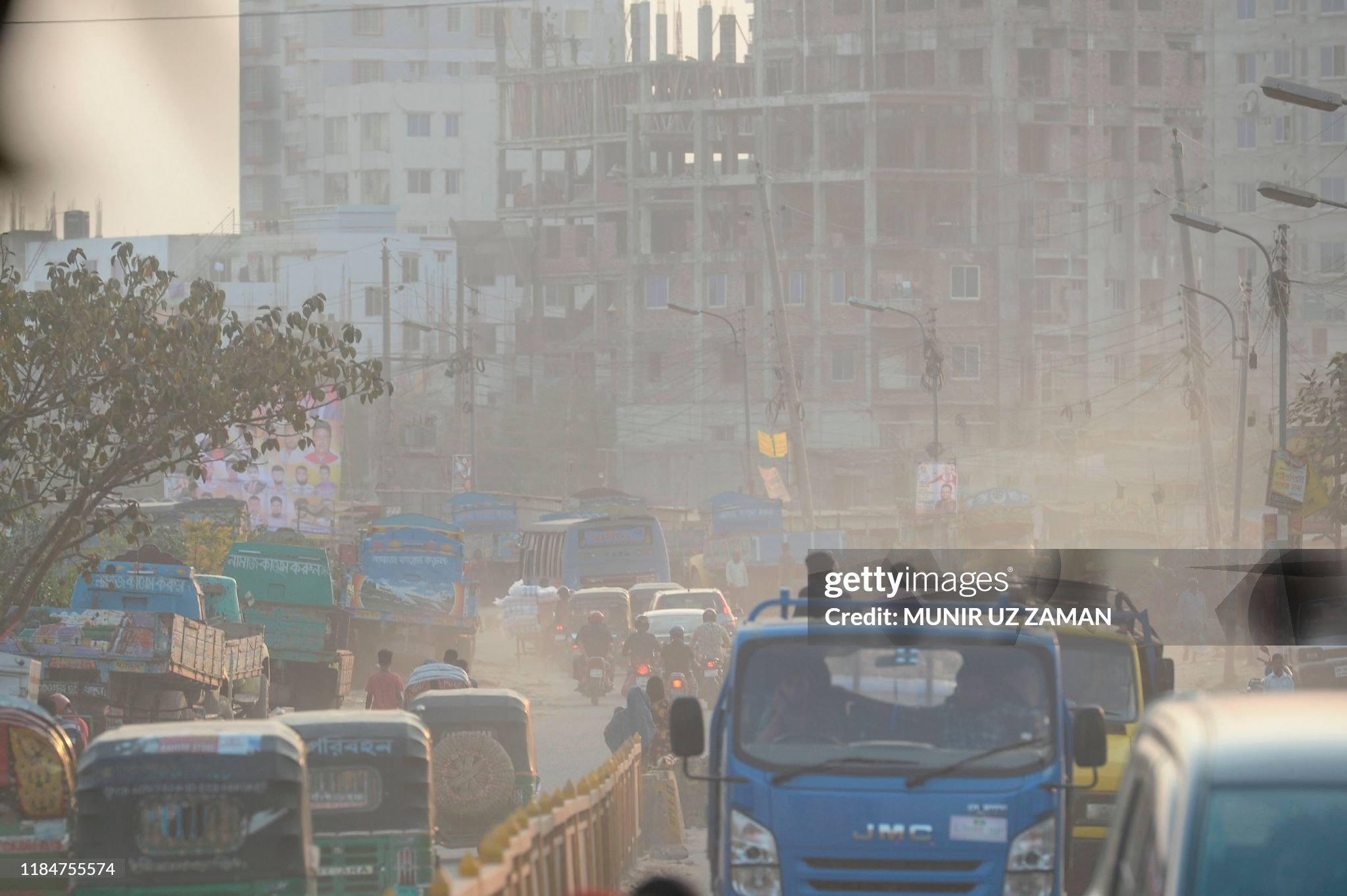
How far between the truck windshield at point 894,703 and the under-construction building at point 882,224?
7608cm

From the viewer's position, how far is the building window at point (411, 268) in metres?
106

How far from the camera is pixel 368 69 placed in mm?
129125

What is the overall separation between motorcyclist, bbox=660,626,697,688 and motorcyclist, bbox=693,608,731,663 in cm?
186

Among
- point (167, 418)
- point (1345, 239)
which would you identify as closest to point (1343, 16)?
point (1345, 239)

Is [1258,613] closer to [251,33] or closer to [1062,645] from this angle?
[1062,645]

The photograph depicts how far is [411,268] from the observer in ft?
349

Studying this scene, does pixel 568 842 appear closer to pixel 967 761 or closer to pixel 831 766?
pixel 831 766

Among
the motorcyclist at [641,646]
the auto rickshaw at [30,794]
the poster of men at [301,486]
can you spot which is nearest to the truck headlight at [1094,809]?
the auto rickshaw at [30,794]

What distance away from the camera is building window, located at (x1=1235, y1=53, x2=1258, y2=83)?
367ft

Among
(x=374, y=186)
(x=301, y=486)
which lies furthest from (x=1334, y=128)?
(x=301, y=486)

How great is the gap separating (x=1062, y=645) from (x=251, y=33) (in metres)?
123

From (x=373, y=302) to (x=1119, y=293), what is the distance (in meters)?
42.5

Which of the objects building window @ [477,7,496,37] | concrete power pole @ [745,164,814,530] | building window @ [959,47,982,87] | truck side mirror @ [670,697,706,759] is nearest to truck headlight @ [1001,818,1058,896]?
truck side mirror @ [670,697,706,759]

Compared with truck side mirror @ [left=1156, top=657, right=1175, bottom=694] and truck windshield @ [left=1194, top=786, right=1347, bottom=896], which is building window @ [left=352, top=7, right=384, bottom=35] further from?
truck windshield @ [left=1194, top=786, right=1347, bottom=896]
